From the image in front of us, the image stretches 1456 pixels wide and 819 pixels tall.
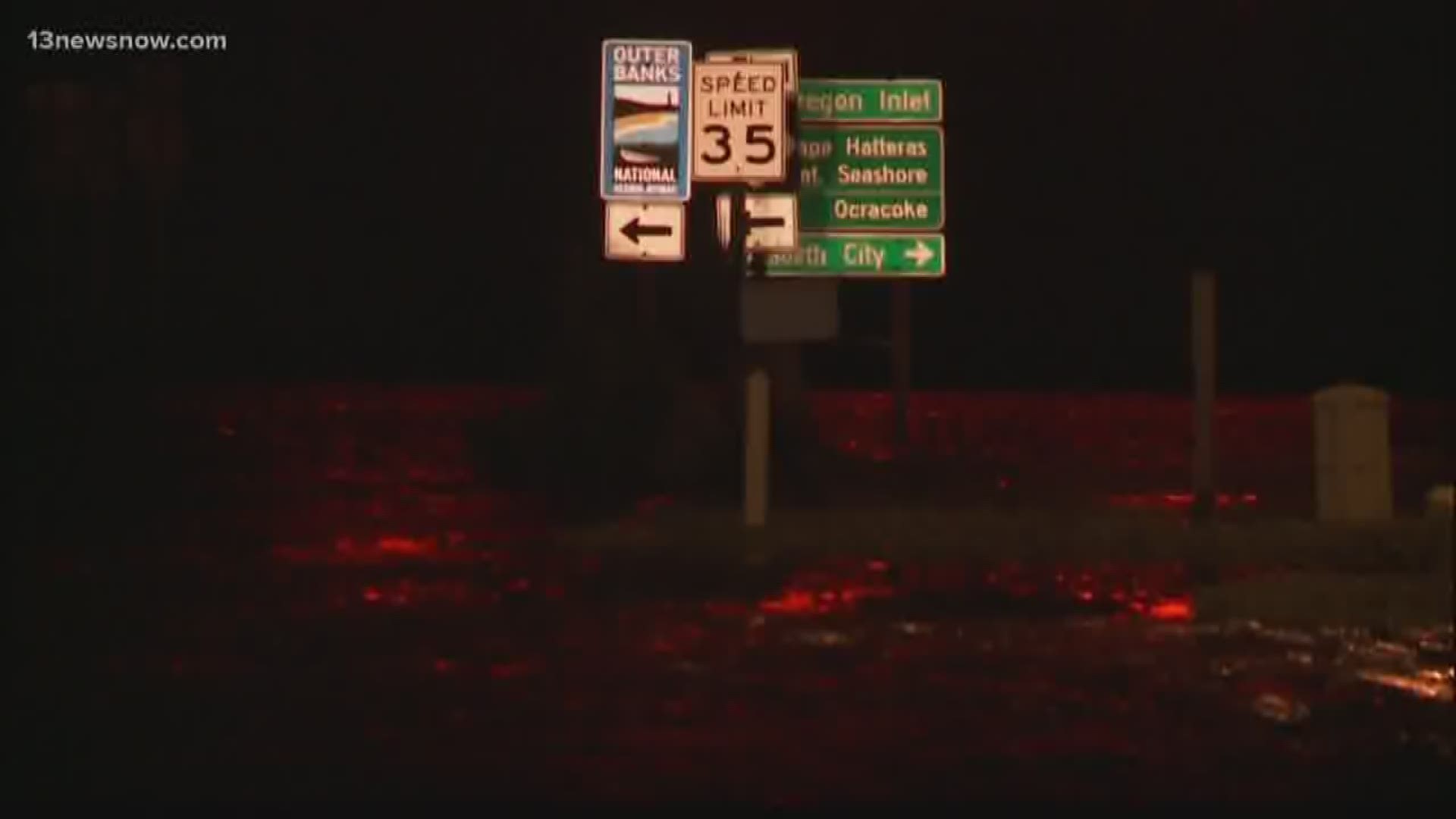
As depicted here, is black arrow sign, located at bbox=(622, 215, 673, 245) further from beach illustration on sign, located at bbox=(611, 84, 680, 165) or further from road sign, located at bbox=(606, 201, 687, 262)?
beach illustration on sign, located at bbox=(611, 84, 680, 165)

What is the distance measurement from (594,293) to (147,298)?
19087 mm

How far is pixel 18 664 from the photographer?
38.2ft

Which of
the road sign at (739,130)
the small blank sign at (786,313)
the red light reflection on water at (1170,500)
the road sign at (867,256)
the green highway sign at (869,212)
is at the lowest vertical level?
the red light reflection on water at (1170,500)

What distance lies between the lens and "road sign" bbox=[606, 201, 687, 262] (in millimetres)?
19344

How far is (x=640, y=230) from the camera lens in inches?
764

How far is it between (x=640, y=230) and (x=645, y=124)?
3.17 feet

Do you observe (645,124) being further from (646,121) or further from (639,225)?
(639,225)

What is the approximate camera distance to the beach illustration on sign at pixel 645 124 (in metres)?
19.2

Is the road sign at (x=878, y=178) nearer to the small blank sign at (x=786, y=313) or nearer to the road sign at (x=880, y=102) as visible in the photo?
the road sign at (x=880, y=102)

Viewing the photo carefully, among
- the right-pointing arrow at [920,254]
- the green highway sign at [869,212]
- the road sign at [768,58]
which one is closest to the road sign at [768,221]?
the green highway sign at [869,212]

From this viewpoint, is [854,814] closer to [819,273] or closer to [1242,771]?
[1242,771]

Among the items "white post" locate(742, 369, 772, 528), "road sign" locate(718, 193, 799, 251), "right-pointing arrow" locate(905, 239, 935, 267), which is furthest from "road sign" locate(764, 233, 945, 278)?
"white post" locate(742, 369, 772, 528)

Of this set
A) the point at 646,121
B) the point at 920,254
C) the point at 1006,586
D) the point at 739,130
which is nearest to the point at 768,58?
the point at 739,130

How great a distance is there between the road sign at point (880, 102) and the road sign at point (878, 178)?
0.35 ft
